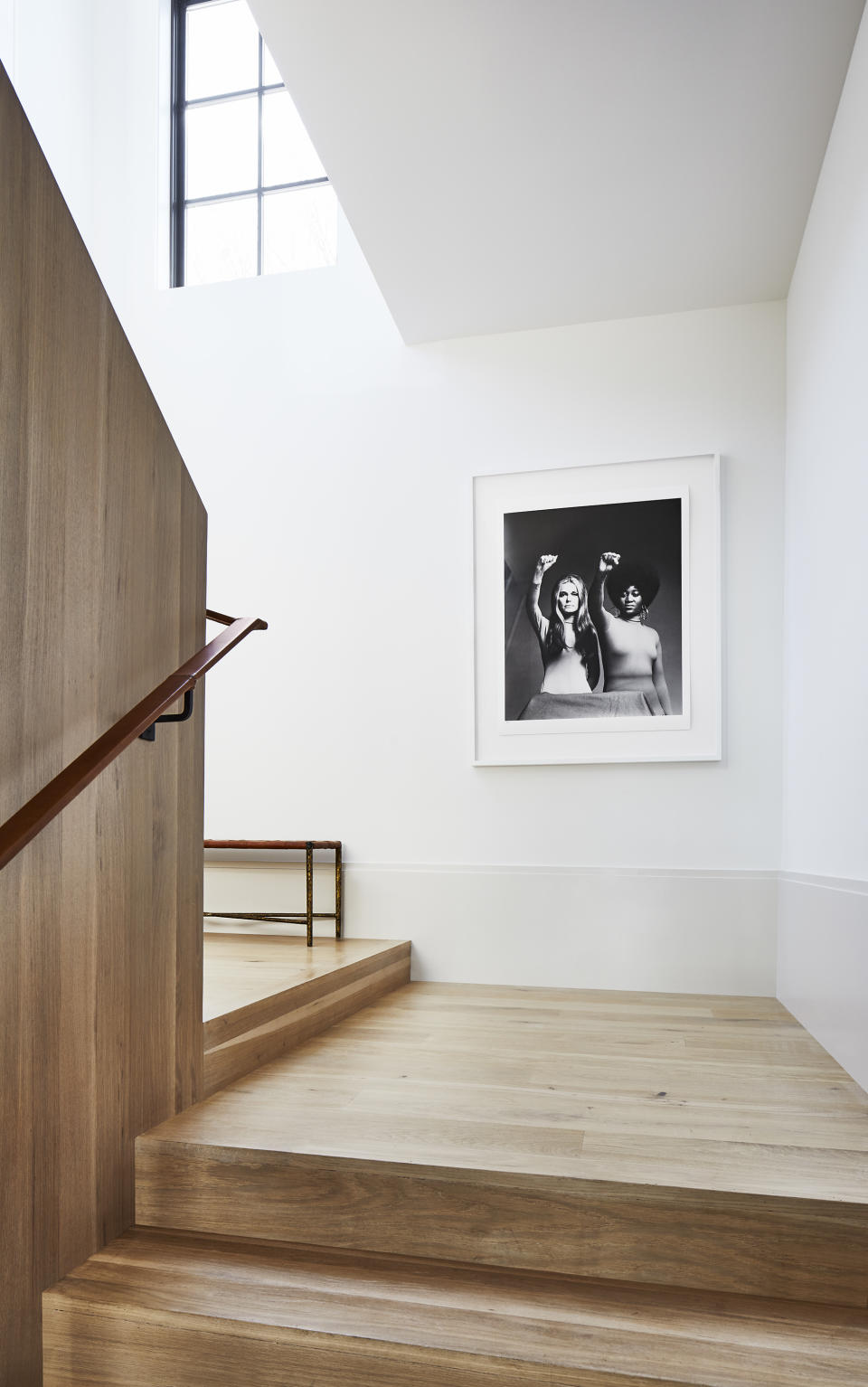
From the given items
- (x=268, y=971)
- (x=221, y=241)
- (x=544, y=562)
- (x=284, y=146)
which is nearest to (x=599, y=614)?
(x=544, y=562)

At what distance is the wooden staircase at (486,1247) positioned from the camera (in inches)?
63.6

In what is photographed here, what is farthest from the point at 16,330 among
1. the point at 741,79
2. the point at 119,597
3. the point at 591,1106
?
the point at 741,79

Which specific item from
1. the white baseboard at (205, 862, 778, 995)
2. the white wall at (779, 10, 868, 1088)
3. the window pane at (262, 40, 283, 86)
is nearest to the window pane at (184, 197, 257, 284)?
the window pane at (262, 40, 283, 86)

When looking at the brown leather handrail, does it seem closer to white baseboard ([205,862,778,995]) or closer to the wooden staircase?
the wooden staircase

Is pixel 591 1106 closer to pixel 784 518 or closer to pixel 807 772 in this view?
pixel 807 772

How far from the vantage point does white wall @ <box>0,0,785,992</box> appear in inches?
149

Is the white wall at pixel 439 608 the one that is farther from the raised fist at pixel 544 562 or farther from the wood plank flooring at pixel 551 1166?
the wood plank flooring at pixel 551 1166

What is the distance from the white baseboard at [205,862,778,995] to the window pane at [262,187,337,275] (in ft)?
9.14

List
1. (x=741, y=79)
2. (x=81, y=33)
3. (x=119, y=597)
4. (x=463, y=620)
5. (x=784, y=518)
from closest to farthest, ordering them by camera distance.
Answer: (x=119, y=597) < (x=741, y=79) < (x=784, y=518) < (x=463, y=620) < (x=81, y=33)

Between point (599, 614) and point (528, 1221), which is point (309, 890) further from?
point (528, 1221)

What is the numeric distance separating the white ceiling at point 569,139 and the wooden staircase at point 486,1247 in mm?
2708

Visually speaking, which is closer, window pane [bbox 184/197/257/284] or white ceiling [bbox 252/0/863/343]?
white ceiling [bbox 252/0/863/343]

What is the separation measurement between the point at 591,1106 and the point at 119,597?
1550 mm

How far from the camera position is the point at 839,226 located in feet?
9.32
